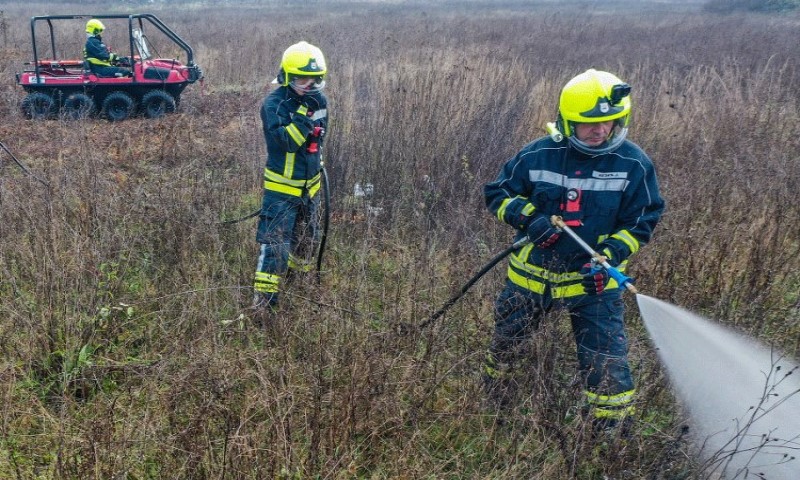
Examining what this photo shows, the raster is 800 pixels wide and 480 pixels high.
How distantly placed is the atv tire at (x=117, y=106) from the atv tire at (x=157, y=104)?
0.67 ft

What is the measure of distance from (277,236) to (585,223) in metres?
1.87

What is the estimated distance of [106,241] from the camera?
3584 millimetres

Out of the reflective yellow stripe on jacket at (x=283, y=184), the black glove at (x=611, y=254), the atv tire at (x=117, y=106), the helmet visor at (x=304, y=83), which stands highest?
the helmet visor at (x=304, y=83)

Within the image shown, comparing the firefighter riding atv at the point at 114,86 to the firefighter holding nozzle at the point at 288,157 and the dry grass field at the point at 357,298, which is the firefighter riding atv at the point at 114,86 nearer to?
the dry grass field at the point at 357,298

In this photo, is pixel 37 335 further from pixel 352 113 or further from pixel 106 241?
pixel 352 113

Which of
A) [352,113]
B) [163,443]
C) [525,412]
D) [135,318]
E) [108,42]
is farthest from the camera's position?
[108,42]

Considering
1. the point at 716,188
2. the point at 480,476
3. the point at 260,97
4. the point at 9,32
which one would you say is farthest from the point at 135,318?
the point at 9,32

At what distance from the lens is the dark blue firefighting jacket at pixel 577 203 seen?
2586mm

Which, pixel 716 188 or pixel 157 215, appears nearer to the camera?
pixel 157 215

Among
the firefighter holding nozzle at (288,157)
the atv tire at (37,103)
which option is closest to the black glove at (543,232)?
the firefighter holding nozzle at (288,157)

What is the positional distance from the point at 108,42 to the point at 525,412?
607 inches

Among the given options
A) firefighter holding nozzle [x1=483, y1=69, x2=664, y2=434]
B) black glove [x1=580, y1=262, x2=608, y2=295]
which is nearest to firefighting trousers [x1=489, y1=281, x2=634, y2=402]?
firefighter holding nozzle [x1=483, y1=69, x2=664, y2=434]

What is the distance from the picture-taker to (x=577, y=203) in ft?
8.64

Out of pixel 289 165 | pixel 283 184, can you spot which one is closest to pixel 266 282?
pixel 283 184
